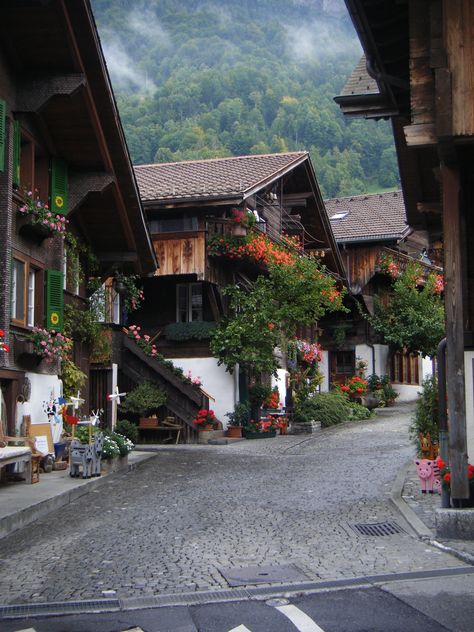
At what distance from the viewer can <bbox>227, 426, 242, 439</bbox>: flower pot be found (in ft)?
80.2

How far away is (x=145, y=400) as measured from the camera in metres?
23.7

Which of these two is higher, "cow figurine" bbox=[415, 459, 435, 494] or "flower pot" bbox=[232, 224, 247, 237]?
"flower pot" bbox=[232, 224, 247, 237]

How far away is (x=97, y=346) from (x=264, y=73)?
104 m

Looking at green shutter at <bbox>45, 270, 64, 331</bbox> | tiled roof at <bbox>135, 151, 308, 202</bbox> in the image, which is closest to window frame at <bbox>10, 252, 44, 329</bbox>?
green shutter at <bbox>45, 270, 64, 331</bbox>

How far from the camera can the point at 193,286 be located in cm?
2562

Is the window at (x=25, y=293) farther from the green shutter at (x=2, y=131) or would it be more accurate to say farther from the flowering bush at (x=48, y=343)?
the green shutter at (x=2, y=131)

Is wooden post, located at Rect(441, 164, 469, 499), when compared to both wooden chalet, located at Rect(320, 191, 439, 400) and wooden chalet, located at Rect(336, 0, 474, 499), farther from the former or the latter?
wooden chalet, located at Rect(320, 191, 439, 400)

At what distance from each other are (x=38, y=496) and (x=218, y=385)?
1242 centimetres

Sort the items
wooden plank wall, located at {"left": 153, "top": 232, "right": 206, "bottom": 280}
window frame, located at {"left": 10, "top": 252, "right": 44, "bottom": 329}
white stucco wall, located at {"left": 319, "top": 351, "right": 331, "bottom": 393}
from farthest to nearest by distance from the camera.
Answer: white stucco wall, located at {"left": 319, "top": 351, "right": 331, "bottom": 393}, wooden plank wall, located at {"left": 153, "top": 232, "right": 206, "bottom": 280}, window frame, located at {"left": 10, "top": 252, "right": 44, "bottom": 329}

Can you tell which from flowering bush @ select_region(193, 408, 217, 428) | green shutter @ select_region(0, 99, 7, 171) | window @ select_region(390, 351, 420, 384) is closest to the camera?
green shutter @ select_region(0, 99, 7, 171)

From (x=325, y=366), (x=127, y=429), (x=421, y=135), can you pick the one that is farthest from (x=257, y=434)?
(x=421, y=135)

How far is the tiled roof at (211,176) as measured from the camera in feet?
Result: 79.9

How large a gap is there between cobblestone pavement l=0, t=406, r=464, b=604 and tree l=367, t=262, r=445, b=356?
1691cm

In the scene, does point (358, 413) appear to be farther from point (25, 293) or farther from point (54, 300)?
point (25, 293)
